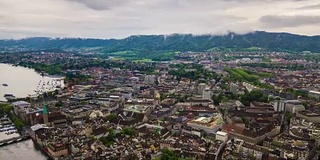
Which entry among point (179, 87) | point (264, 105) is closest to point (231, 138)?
point (264, 105)

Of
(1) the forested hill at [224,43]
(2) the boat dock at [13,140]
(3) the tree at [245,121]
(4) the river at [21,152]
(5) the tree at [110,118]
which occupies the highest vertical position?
(1) the forested hill at [224,43]

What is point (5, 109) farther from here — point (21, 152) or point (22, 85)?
point (22, 85)

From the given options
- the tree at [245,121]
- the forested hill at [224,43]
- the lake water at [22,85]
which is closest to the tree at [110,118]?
the tree at [245,121]

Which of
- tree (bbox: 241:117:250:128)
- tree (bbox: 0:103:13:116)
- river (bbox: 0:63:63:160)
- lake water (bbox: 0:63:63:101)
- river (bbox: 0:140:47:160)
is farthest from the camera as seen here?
lake water (bbox: 0:63:63:101)

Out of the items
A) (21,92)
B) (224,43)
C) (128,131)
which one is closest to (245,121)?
(128,131)

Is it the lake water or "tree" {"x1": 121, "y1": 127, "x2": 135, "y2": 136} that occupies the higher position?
"tree" {"x1": 121, "y1": 127, "x2": 135, "y2": 136}

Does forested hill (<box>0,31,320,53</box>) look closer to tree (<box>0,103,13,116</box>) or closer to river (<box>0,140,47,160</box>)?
tree (<box>0,103,13,116</box>)

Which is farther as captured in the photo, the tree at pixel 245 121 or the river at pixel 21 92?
the tree at pixel 245 121

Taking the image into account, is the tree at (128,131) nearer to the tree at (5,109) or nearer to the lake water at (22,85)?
the tree at (5,109)

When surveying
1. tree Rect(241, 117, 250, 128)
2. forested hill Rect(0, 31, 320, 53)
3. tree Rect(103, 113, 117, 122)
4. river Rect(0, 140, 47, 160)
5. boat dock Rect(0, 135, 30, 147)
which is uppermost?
forested hill Rect(0, 31, 320, 53)

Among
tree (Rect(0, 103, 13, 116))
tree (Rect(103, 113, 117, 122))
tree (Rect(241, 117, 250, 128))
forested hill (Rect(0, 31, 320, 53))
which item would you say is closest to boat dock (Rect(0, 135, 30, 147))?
tree (Rect(103, 113, 117, 122))

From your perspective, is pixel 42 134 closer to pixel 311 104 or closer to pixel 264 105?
pixel 264 105

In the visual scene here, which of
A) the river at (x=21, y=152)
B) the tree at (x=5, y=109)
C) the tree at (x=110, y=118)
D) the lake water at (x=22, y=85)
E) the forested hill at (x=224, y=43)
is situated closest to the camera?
the river at (x=21, y=152)
